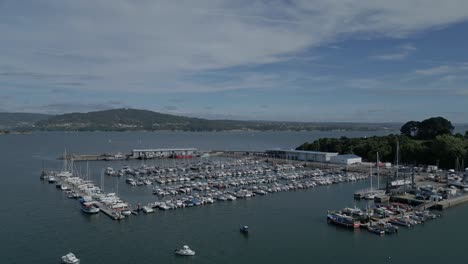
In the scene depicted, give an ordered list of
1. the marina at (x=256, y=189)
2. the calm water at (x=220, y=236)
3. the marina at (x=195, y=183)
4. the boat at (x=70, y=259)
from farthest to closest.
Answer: the marina at (x=195, y=183) → the marina at (x=256, y=189) → the calm water at (x=220, y=236) → the boat at (x=70, y=259)

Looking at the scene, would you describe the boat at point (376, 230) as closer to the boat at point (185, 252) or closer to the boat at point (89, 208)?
the boat at point (185, 252)

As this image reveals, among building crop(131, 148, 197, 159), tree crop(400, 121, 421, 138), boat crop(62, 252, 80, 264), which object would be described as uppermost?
tree crop(400, 121, 421, 138)

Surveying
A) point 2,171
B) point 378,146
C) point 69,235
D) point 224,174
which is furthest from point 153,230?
point 378,146

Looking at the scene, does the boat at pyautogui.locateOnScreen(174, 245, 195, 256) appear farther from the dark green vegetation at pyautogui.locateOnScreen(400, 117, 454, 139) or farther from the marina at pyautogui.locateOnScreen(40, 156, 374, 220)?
the dark green vegetation at pyautogui.locateOnScreen(400, 117, 454, 139)

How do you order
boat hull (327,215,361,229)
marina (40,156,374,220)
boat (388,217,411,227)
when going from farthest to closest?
marina (40,156,374,220) → boat (388,217,411,227) → boat hull (327,215,361,229)

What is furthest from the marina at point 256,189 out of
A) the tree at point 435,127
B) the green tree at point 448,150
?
the tree at point 435,127

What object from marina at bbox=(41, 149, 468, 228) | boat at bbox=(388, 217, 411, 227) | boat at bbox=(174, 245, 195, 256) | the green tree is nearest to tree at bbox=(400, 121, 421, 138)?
the green tree
